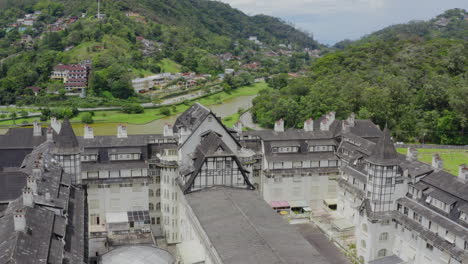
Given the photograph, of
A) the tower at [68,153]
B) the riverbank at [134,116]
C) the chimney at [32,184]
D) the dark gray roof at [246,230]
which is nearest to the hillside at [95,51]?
the riverbank at [134,116]

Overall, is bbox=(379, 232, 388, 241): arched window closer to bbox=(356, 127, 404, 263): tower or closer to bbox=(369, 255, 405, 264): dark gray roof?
bbox=(356, 127, 404, 263): tower

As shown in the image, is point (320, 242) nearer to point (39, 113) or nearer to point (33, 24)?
point (39, 113)

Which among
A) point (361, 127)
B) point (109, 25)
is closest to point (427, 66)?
point (361, 127)

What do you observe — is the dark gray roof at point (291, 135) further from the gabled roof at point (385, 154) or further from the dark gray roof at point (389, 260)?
the dark gray roof at point (389, 260)

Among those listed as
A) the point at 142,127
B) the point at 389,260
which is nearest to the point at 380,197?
the point at 389,260

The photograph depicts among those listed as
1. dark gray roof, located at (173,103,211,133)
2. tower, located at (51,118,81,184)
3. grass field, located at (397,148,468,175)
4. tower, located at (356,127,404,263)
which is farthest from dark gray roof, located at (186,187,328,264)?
grass field, located at (397,148,468,175)

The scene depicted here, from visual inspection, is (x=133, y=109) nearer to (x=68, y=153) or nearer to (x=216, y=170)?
(x=68, y=153)

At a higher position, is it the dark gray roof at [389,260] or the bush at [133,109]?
the bush at [133,109]
